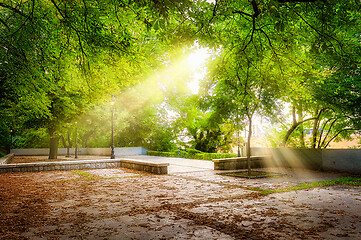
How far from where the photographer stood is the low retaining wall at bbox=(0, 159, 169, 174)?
44.7ft

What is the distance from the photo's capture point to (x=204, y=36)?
7617 millimetres

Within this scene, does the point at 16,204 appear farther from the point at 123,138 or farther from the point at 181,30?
the point at 123,138

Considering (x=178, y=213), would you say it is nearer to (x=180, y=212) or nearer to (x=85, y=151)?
(x=180, y=212)

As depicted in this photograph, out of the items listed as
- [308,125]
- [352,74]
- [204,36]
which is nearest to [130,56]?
[204,36]

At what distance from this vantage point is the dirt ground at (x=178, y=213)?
463 centimetres

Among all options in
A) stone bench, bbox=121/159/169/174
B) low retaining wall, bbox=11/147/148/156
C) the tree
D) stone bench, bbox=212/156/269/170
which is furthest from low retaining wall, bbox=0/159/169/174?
low retaining wall, bbox=11/147/148/156

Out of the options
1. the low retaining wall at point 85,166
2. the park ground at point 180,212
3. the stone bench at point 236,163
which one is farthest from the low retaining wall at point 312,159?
the park ground at point 180,212

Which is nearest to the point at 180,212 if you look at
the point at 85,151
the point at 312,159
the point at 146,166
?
the point at 146,166

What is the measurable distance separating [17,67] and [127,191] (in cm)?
715

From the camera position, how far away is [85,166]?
53.2ft

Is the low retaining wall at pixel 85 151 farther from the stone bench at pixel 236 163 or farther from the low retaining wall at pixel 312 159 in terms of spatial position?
the stone bench at pixel 236 163

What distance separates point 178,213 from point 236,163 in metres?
10.6

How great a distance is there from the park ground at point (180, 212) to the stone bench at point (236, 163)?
5617 mm

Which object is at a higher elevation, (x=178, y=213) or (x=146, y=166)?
(x=146, y=166)
